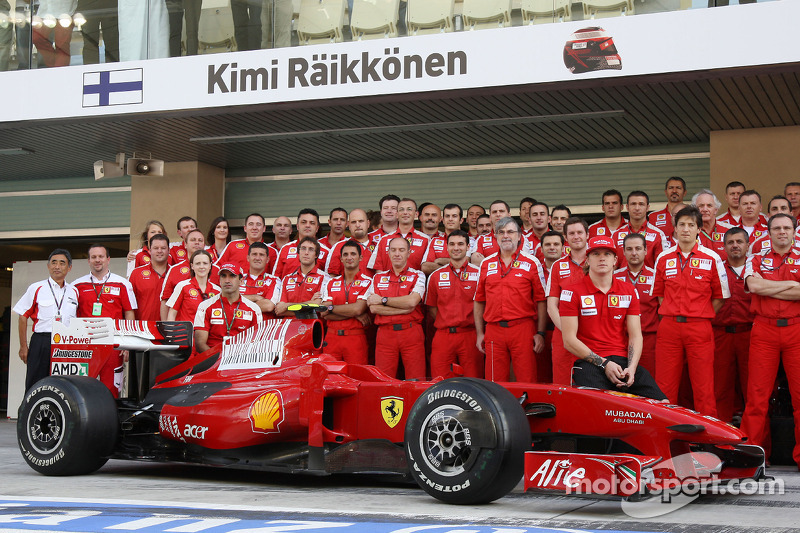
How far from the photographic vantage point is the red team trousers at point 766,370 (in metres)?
8.16

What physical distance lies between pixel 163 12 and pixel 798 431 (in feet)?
29.0

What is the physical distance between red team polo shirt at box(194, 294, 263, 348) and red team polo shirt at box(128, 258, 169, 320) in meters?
1.97

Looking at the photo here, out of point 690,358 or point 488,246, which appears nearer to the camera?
point 690,358

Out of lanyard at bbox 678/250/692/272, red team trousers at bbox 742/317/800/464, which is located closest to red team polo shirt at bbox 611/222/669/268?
lanyard at bbox 678/250/692/272

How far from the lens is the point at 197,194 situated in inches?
590

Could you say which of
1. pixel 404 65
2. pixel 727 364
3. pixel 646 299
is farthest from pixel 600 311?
pixel 404 65

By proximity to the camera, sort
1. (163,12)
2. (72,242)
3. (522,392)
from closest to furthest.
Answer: (522,392), (163,12), (72,242)

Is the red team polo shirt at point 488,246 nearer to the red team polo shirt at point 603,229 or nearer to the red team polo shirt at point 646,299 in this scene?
the red team polo shirt at point 603,229

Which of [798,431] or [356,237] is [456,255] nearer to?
[356,237]

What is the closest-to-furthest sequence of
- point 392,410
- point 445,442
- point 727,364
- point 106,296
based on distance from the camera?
point 445,442, point 392,410, point 727,364, point 106,296

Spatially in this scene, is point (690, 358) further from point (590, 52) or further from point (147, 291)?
point (147, 291)

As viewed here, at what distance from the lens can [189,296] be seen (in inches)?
404

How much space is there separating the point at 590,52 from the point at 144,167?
7.06 metres

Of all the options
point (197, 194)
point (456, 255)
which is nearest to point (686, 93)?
point (456, 255)
